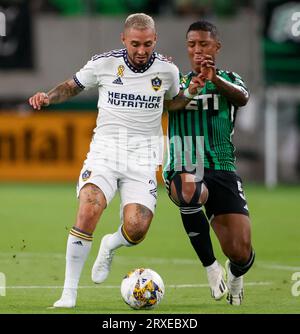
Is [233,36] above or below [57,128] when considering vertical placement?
above

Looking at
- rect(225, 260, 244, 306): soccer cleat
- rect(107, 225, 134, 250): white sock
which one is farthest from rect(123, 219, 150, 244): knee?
rect(225, 260, 244, 306): soccer cleat

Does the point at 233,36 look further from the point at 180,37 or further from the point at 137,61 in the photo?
the point at 137,61

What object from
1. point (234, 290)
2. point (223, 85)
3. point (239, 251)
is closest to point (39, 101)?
point (223, 85)

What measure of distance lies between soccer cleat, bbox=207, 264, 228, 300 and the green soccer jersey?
0.92m

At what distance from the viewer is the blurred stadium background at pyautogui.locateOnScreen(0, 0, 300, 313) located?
81.1 feet

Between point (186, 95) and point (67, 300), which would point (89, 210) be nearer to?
point (67, 300)

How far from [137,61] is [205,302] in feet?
6.77

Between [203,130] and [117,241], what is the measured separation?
1.21 m

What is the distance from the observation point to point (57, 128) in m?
24.9

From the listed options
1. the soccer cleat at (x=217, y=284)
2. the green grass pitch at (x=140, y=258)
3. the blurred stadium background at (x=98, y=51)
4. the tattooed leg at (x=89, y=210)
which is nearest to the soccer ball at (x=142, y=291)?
the green grass pitch at (x=140, y=258)

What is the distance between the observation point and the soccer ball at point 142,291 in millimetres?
8742

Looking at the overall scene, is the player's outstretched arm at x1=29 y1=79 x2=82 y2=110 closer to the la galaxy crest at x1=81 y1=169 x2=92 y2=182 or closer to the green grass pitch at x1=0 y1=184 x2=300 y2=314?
the la galaxy crest at x1=81 y1=169 x2=92 y2=182
